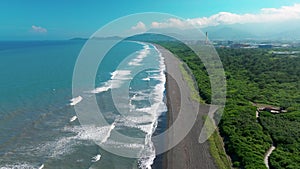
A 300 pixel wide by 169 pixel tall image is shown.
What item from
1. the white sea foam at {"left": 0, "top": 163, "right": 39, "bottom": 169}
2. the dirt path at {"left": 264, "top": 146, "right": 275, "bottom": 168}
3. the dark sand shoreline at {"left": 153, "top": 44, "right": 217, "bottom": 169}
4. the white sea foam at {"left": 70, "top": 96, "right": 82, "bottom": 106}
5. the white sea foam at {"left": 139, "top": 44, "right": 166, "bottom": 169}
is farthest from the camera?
the white sea foam at {"left": 70, "top": 96, "right": 82, "bottom": 106}

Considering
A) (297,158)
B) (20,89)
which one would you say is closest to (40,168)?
(297,158)

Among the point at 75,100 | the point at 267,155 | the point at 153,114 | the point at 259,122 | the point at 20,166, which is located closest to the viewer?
the point at 20,166

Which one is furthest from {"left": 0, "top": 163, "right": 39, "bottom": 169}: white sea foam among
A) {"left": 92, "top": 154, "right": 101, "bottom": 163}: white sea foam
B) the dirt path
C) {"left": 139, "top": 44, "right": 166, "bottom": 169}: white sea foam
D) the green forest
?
the dirt path

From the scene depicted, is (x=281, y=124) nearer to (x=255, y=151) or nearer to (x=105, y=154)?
(x=255, y=151)

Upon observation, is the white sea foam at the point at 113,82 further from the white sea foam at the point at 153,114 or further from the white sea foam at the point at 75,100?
the white sea foam at the point at 153,114

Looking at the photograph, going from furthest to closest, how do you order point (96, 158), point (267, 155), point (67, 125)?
point (67, 125) → point (267, 155) → point (96, 158)

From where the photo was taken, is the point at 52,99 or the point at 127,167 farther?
the point at 52,99

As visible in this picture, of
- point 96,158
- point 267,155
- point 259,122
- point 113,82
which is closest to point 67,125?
point 96,158

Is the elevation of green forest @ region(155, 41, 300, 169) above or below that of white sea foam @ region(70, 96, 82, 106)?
below

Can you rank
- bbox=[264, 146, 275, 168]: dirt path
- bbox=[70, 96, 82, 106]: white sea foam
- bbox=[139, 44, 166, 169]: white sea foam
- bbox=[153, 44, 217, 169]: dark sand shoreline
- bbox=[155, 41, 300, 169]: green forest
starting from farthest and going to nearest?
bbox=[70, 96, 82, 106]: white sea foam → bbox=[139, 44, 166, 169]: white sea foam → bbox=[155, 41, 300, 169]: green forest → bbox=[153, 44, 217, 169]: dark sand shoreline → bbox=[264, 146, 275, 168]: dirt path

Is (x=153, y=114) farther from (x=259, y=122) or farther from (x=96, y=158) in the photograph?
(x=96, y=158)

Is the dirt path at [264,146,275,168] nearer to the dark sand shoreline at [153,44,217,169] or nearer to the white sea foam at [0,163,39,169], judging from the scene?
the dark sand shoreline at [153,44,217,169]
